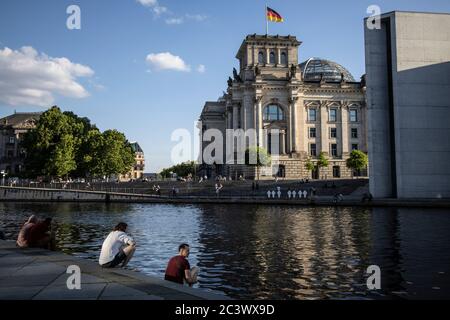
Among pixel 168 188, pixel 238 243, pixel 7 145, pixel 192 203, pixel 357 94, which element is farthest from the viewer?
pixel 7 145

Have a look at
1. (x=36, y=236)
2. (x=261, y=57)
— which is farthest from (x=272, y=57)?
(x=36, y=236)

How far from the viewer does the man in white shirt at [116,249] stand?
12.9 m

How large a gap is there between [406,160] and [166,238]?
4239 cm

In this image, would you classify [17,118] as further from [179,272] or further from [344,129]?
[179,272]

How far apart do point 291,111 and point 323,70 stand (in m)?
25.8

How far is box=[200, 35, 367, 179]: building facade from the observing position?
105 m

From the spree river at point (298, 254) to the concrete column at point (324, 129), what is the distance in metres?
78.1

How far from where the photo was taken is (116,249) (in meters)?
13.2

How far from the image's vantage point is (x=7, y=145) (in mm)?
139250

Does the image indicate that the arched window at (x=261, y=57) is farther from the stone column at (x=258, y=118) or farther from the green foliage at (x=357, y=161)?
the green foliage at (x=357, y=161)

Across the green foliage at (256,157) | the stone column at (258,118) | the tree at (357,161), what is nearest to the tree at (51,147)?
the green foliage at (256,157)

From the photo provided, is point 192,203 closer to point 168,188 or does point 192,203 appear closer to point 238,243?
point 168,188

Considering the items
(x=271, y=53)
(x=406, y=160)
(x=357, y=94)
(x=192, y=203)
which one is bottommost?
(x=192, y=203)
